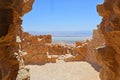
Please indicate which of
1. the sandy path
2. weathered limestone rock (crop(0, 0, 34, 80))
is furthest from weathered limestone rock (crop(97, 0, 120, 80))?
the sandy path

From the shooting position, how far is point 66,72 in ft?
48.1

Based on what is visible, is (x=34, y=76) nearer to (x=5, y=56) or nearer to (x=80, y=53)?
(x=5, y=56)

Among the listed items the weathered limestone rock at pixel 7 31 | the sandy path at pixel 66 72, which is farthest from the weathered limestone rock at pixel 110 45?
the sandy path at pixel 66 72

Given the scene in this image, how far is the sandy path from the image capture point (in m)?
13.6

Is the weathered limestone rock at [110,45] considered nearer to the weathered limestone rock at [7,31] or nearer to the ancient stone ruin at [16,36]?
the ancient stone ruin at [16,36]

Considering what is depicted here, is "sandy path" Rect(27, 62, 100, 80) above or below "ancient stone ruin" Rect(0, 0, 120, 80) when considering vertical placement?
below

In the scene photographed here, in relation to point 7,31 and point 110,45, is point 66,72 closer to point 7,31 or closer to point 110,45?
point 110,45

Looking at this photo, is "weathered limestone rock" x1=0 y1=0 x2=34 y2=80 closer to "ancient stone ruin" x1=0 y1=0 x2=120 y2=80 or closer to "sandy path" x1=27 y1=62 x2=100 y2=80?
"ancient stone ruin" x1=0 y1=0 x2=120 y2=80

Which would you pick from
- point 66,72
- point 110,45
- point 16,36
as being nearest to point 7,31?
point 16,36

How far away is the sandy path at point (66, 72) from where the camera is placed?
1363 centimetres

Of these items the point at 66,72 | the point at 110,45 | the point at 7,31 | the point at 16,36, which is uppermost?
the point at 7,31

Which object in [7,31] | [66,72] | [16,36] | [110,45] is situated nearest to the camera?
[7,31]

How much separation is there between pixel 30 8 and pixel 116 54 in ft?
12.4

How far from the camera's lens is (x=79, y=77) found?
1365cm
